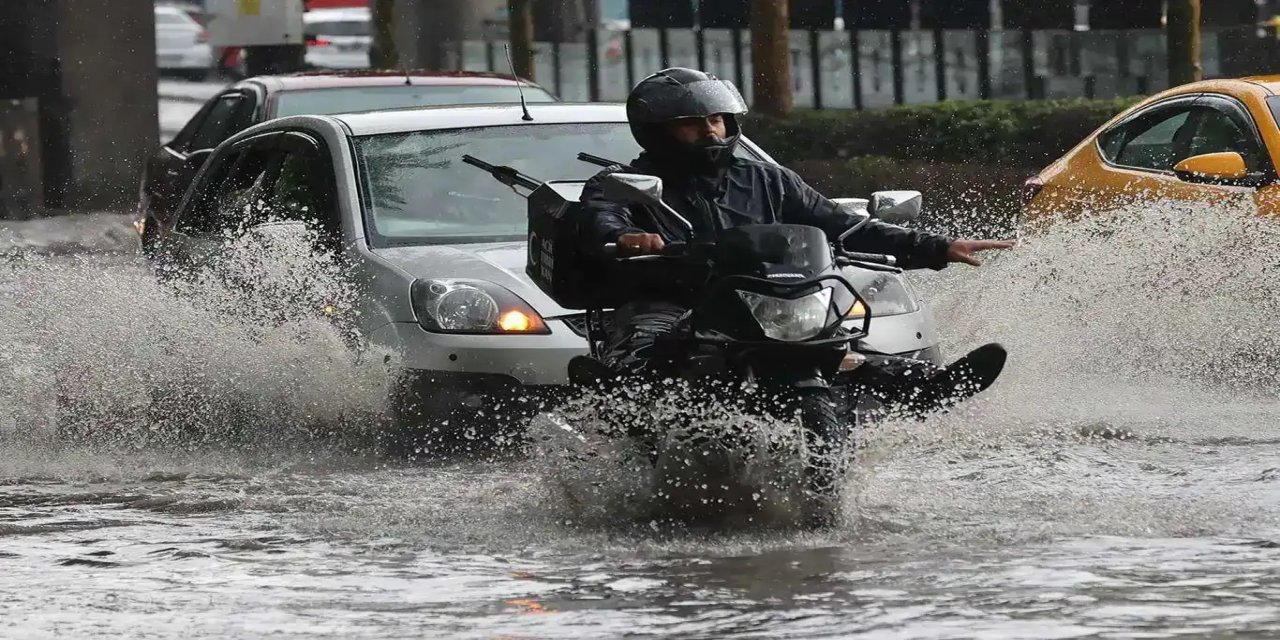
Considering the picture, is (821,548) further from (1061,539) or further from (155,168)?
(155,168)

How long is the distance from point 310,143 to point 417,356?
189cm

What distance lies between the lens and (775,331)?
681 cm

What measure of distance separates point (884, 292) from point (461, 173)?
1.86 metres

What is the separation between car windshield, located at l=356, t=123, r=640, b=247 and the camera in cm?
981

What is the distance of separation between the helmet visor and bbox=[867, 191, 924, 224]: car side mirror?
1.63ft

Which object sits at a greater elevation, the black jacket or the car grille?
the black jacket

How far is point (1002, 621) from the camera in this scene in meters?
5.80

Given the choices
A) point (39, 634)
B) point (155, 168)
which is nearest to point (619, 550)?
point (39, 634)

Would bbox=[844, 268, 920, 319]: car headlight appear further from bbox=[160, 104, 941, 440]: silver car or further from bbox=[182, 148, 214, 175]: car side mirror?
bbox=[182, 148, 214, 175]: car side mirror

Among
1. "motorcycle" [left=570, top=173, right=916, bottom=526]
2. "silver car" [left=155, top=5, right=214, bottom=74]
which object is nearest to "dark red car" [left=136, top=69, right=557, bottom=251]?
"motorcycle" [left=570, top=173, right=916, bottom=526]

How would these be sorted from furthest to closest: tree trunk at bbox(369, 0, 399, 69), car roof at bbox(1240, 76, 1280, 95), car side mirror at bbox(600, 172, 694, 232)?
tree trunk at bbox(369, 0, 399, 69)
car roof at bbox(1240, 76, 1280, 95)
car side mirror at bbox(600, 172, 694, 232)

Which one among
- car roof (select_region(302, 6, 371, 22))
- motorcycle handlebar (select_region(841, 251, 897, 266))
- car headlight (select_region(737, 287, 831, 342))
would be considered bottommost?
car headlight (select_region(737, 287, 831, 342))

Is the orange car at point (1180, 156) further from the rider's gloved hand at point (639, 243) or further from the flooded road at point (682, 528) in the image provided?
the rider's gloved hand at point (639, 243)

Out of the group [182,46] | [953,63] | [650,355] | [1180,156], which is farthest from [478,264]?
[182,46]
